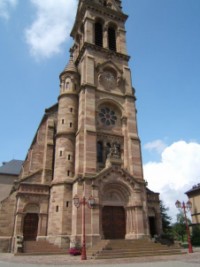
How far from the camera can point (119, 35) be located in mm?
41688

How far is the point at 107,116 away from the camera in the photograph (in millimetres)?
→ 33875

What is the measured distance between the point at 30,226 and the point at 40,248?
371 cm

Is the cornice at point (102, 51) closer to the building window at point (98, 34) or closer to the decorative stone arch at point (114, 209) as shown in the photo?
the building window at point (98, 34)

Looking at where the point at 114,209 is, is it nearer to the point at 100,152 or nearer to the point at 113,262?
the point at 100,152

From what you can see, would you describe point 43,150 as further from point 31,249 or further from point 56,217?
point 31,249

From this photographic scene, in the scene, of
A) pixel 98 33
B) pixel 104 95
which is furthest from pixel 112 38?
pixel 104 95

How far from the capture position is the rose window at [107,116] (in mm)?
33406

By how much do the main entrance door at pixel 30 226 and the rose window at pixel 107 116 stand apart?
47.2 feet

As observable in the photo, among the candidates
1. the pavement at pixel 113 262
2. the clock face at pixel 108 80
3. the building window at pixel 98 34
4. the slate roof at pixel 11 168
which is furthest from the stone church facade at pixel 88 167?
the slate roof at pixel 11 168

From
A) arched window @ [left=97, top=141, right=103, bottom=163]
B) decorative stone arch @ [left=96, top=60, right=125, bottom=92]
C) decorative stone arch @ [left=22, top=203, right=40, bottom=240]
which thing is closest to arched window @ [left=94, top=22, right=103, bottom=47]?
decorative stone arch @ [left=96, top=60, right=125, bottom=92]

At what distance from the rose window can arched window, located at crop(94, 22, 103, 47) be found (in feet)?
40.6

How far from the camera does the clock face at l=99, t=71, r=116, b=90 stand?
3544cm

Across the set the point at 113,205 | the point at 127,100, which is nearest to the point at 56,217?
the point at 113,205

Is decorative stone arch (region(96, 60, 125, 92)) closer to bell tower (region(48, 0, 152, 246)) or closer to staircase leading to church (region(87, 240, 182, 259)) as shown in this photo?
bell tower (region(48, 0, 152, 246))
